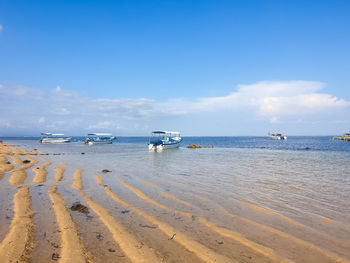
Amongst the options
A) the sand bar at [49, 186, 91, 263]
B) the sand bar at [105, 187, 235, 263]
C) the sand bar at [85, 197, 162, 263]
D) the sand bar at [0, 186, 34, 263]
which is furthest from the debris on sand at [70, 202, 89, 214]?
the sand bar at [105, 187, 235, 263]

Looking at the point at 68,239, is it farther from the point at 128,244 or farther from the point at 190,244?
the point at 190,244

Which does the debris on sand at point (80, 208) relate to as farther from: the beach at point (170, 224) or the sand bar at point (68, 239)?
the sand bar at point (68, 239)

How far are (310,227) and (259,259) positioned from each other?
3072 millimetres

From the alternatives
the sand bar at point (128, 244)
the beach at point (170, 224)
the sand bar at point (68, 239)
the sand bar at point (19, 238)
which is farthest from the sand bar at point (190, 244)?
the sand bar at point (19, 238)

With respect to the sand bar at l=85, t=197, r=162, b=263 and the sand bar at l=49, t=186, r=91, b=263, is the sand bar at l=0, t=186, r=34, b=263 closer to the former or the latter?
the sand bar at l=49, t=186, r=91, b=263

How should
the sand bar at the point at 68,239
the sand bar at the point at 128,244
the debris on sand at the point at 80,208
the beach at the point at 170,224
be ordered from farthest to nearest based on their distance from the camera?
1. the debris on sand at the point at 80,208
2. the beach at the point at 170,224
3. the sand bar at the point at 128,244
4. the sand bar at the point at 68,239

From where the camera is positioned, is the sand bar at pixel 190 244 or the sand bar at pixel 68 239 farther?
the sand bar at pixel 190 244

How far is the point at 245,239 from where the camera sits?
572 cm

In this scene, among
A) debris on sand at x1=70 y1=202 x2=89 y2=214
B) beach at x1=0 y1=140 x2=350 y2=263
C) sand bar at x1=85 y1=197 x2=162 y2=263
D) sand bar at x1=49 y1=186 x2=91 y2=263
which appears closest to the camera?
sand bar at x1=49 y1=186 x2=91 y2=263

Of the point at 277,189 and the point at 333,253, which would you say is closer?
the point at 333,253

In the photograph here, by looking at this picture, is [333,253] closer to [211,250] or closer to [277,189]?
[211,250]

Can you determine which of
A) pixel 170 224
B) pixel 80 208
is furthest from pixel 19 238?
pixel 170 224

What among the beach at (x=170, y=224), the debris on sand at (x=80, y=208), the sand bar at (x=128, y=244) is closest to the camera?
the sand bar at (x=128, y=244)

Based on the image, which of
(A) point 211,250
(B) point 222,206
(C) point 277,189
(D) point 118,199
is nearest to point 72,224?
(D) point 118,199
